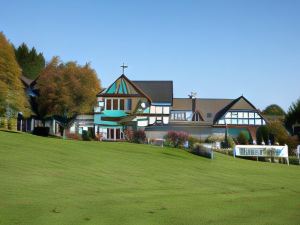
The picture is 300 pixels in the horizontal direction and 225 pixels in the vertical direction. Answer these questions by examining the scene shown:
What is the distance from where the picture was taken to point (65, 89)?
50656mm

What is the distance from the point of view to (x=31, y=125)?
5581cm

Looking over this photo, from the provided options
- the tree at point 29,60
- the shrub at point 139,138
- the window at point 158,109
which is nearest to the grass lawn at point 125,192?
the shrub at point 139,138

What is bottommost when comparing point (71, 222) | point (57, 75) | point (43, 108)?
point (71, 222)

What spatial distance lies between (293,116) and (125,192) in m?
61.3

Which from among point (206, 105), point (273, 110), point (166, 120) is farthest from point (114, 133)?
point (273, 110)

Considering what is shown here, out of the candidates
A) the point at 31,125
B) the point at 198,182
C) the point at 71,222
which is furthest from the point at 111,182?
the point at 31,125

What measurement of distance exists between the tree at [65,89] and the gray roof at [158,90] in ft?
45.9

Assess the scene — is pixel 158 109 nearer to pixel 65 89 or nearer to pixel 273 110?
pixel 65 89

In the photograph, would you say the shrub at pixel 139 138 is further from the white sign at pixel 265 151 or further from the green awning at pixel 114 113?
the green awning at pixel 114 113

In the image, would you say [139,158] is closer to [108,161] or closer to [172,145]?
[108,161]

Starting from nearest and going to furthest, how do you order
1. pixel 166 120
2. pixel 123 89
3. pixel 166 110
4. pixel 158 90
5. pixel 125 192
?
pixel 125 192, pixel 123 89, pixel 166 120, pixel 166 110, pixel 158 90

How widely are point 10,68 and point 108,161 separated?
54.4 feet

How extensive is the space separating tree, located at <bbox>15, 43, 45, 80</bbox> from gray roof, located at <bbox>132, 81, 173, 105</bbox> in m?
30.0

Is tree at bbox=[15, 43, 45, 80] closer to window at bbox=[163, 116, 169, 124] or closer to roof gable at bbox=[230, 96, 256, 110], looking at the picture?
window at bbox=[163, 116, 169, 124]
